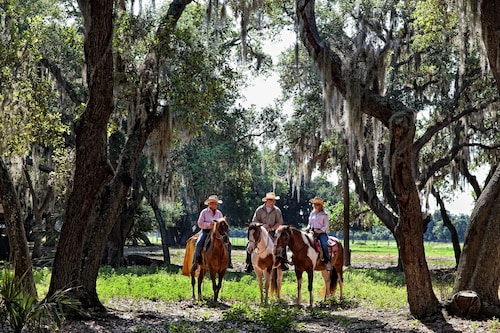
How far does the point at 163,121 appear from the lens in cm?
1177

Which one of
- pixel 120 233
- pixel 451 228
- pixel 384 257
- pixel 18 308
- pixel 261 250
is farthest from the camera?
pixel 384 257

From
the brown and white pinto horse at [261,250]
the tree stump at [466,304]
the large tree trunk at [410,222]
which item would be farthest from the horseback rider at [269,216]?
the tree stump at [466,304]

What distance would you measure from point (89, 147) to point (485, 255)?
641 centimetres

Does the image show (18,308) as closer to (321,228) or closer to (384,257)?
(321,228)

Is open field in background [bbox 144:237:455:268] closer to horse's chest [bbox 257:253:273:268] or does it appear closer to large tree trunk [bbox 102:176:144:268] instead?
large tree trunk [bbox 102:176:144:268]

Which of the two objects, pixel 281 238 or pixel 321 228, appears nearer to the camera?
pixel 281 238

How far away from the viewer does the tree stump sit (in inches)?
379

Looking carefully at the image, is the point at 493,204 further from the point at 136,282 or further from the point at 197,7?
the point at 136,282

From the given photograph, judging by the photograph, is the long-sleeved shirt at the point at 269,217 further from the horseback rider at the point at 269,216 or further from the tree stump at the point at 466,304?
the tree stump at the point at 466,304

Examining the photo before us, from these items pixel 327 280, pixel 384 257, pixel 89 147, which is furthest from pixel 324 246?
pixel 384 257

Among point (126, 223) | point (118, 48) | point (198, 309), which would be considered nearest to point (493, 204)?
point (198, 309)

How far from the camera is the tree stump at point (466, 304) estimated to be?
962 cm

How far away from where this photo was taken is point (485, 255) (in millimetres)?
9883

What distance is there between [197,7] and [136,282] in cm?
685
